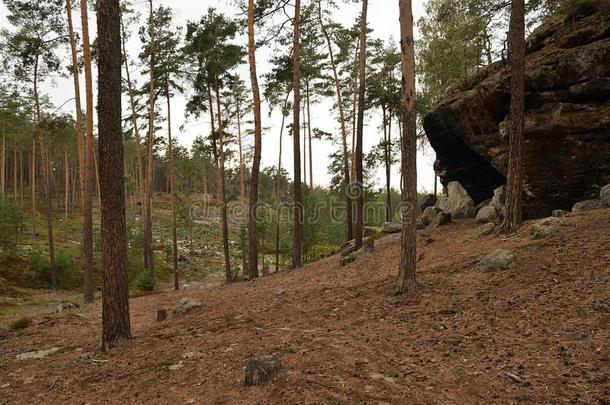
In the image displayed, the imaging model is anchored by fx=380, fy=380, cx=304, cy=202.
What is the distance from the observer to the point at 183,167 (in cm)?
6931

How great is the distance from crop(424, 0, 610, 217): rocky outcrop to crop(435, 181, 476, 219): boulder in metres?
3.72

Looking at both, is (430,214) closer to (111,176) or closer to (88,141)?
(88,141)

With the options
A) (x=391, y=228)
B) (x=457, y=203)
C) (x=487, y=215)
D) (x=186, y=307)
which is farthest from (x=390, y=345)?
(x=391, y=228)

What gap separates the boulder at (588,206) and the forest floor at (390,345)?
148cm

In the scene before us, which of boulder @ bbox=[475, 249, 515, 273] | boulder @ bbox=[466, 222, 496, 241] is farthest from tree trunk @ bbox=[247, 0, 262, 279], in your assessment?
boulder @ bbox=[475, 249, 515, 273]

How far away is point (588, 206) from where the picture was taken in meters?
10.2

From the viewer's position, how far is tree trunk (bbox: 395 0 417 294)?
7.10 m

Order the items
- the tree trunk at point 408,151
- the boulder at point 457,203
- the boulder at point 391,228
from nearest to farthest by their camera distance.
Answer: the tree trunk at point 408,151, the boulder at point 457,203, the boulder at point 391,228

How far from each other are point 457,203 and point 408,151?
11.1 metres

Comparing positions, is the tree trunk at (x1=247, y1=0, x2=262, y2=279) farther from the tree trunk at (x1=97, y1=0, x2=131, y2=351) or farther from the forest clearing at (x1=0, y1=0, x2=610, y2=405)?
the tree trunk at (x1=97, y1=0, x2=131, y2=351)

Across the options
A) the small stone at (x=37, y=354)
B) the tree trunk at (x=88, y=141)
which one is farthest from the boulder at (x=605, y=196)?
the tree trunk at (x=88, y=141)

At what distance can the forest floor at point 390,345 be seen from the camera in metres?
3.89

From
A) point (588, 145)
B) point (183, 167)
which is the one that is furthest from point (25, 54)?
point (183, 167)

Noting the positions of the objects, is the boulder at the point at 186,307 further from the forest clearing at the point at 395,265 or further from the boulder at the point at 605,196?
the boulder at the point at 605,196
